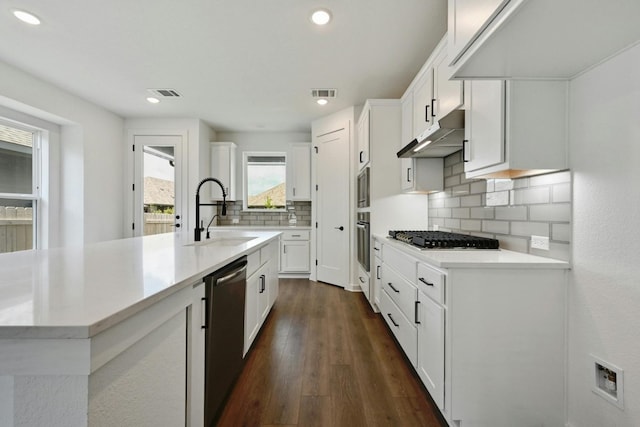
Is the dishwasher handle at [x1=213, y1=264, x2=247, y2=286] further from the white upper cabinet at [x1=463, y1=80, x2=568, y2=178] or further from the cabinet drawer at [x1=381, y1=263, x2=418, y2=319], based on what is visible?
the white upper cabinet at [x1=463, y1=80, x2=568, y2=178]

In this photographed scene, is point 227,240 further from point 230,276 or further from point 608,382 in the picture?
point 608,382

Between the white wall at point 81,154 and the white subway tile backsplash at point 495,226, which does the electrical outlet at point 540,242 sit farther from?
the white wall at point 81,154

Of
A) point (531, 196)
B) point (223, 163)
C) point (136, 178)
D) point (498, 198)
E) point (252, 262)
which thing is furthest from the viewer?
point (223, 163)

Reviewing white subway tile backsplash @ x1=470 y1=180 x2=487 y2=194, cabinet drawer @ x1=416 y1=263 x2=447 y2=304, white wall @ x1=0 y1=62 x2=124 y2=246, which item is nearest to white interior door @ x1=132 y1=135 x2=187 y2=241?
white wall @ x1=0 y1=62 x2=124 y2=246

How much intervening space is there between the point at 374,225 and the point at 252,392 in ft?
6.17

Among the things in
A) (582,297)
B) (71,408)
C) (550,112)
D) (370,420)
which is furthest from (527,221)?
(71,408)

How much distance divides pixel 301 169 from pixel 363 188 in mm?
1769

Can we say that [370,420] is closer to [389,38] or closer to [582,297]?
[582,297]

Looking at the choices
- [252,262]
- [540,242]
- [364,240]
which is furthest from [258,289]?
[540,242]

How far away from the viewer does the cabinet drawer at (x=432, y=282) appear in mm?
1355

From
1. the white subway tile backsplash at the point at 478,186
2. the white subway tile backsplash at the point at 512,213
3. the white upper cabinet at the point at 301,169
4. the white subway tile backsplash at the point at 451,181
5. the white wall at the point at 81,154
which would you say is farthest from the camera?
the white upper cabinet at the point at 301,169

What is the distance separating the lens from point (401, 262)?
1.99 m

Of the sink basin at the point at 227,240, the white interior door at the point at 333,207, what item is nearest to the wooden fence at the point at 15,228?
the sink basin at the point at 227,240

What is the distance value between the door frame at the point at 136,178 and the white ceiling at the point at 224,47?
28.2 inches
